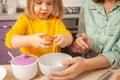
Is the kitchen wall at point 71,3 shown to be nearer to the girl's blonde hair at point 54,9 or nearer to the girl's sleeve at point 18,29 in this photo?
the girl's blonde hair at point 54,9

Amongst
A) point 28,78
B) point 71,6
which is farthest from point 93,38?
point 71,6

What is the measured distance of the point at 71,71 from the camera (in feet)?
3.68

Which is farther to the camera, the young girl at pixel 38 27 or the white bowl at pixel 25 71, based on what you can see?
the young girl at pixel 38 27

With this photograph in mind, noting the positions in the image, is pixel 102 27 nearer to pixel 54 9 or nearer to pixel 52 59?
pixel 54 9

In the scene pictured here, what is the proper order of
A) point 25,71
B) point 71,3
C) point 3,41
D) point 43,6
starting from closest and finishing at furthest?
point 25,71, point 43,6, point 3,41, point 71,3

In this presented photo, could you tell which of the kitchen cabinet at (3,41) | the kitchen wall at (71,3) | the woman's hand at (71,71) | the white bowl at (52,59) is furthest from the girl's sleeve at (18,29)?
the kitchen wall at (71,3)

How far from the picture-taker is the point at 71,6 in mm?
2836

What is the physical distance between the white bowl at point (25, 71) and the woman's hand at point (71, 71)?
89 mm

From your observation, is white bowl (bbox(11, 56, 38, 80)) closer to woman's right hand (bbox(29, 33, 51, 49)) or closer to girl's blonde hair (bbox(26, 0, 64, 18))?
woman's right hand (bbox(29, 33, 51, 49))

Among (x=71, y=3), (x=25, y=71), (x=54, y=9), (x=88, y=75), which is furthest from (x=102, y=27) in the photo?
(x=71, y=3)

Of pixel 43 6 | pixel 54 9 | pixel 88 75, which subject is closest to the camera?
pixel 88 75

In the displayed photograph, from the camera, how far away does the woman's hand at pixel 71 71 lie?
1.10 metres

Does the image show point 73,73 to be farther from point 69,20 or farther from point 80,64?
point 69,20

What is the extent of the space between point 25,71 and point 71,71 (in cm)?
23
